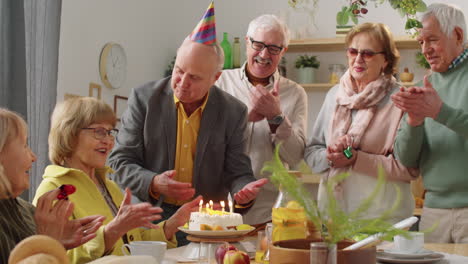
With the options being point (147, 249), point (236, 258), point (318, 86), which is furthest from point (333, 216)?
point (318, 86)

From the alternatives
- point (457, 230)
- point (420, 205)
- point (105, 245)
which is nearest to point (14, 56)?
point (105, 245)

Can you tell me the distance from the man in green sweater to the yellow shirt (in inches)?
31.9

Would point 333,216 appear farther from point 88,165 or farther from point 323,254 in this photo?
point 88,165

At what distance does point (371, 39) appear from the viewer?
263 cm

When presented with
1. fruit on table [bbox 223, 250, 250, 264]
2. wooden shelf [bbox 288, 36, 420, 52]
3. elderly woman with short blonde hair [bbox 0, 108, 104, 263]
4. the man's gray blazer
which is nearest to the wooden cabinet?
wooden shelf [bbox 288, 36, 420, 52]

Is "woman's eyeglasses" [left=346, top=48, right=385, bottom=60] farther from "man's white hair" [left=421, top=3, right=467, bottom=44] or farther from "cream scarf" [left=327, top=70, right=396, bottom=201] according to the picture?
"man's white hair" [left=421, top=3, right=467, bottom=44]

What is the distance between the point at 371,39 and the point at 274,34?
Answer: 434mm

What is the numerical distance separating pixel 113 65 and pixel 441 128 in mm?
2918

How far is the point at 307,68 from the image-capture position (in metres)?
5.32

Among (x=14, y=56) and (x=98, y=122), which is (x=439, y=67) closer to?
(x=98, y=122)

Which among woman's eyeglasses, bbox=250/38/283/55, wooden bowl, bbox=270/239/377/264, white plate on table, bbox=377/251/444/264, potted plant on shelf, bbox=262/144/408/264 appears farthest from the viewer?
woman's eyeglasses, bbox=250/38/283/55

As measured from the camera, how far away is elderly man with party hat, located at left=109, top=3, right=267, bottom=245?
2432 millimetres

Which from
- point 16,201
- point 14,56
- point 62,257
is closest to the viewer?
point 62,257

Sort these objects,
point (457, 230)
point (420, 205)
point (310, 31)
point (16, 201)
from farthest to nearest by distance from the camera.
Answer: point (310, 31) < point (420, 205) < point (457, 230) < point (16, 201)
